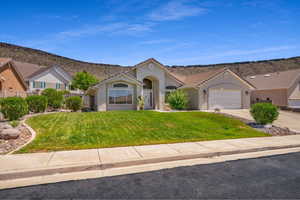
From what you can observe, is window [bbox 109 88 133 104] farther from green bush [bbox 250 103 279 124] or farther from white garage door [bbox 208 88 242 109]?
green bush [bbox 250 103 279 124]

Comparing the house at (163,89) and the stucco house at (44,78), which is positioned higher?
the stucco house at (44,78)

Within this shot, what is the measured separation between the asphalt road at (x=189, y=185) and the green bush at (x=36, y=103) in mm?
12765

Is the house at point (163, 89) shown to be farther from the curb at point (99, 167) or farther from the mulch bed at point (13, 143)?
the curb at point (99, 167)

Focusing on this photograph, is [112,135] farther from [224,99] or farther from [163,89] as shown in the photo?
[224,99]

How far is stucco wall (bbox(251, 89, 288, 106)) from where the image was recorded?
24.3 meters

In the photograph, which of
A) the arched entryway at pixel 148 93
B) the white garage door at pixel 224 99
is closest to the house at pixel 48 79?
the arched entryway at pixel 148 93

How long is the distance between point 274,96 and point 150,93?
58.6 feet

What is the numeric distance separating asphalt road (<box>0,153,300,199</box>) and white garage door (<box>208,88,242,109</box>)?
16261 mm

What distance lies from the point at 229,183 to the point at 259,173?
47.2 inches

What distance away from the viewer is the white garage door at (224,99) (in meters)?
21.0

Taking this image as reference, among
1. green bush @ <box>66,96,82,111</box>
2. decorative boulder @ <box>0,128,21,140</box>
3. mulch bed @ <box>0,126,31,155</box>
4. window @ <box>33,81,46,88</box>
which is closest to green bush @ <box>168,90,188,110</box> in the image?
green bush @ <box>66,96,82,111</box>

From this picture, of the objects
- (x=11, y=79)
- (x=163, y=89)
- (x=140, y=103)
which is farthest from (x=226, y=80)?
(x=11, y=79)

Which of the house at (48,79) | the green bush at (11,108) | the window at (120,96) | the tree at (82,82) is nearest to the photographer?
the green bush at (11,108)

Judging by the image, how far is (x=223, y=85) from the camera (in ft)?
69.9
